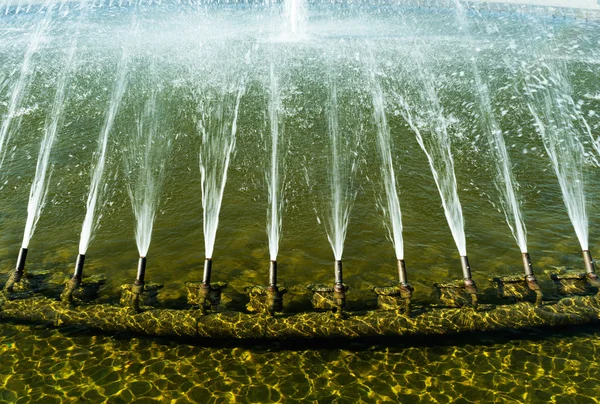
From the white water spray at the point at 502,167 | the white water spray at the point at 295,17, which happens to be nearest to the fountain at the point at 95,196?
the white water spray at the point at 502,167

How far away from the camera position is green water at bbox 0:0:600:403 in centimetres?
740

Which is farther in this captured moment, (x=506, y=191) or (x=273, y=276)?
(x=506, y=191)

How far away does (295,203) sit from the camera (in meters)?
14.3

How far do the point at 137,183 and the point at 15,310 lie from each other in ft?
24.6

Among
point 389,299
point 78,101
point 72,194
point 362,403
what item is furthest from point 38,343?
point 78,101

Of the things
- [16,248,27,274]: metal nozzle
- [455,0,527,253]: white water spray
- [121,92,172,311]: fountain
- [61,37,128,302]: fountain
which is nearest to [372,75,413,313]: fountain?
[455,0,527,253]: white water spray

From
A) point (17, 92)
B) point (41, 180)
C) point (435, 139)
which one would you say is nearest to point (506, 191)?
point (435, 139)

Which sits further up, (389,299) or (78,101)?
(78,101)

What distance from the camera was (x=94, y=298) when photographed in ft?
31.3

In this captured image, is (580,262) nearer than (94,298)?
No

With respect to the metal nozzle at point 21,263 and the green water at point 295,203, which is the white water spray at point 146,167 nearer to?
the green water at point 295,203

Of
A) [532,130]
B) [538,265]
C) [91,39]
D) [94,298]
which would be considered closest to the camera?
[94,298]

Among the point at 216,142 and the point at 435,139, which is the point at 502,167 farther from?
the point at 216,142

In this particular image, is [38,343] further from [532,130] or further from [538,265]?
[532,130]
